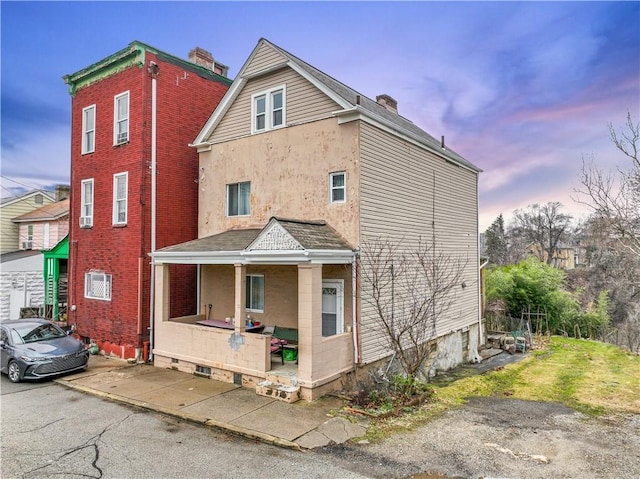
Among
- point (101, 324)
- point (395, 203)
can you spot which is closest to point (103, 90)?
point (101, 324)

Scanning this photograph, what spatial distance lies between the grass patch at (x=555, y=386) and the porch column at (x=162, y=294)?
803cm

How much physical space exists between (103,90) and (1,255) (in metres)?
16.1

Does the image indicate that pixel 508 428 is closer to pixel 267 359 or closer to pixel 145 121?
pixel 267 359

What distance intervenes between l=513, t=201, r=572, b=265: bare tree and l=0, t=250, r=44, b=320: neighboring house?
53096 millimetres

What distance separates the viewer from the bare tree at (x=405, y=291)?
10823 mm

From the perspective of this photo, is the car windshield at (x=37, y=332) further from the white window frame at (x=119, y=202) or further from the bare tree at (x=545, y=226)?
the bare tree at (x=545, y=226)

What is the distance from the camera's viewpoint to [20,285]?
2144 centimetres

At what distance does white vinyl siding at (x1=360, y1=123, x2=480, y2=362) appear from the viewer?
11.7 m

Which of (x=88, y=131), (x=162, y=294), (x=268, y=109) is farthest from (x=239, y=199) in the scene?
(x=88, y=131)

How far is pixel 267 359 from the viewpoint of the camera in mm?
10484

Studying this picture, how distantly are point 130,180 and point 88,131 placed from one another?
422cm

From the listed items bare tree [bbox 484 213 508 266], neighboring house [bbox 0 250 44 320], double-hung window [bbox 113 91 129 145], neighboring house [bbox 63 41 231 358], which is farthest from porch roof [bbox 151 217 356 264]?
bare tree [bbox 484 213 508 266]

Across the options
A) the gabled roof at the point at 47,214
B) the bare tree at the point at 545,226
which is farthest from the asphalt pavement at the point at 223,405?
the bare tree at the point at 545,226

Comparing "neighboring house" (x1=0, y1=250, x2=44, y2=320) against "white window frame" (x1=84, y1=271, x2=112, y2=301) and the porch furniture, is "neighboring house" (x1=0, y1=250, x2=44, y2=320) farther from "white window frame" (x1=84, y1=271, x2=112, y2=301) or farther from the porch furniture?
the porch furniture
